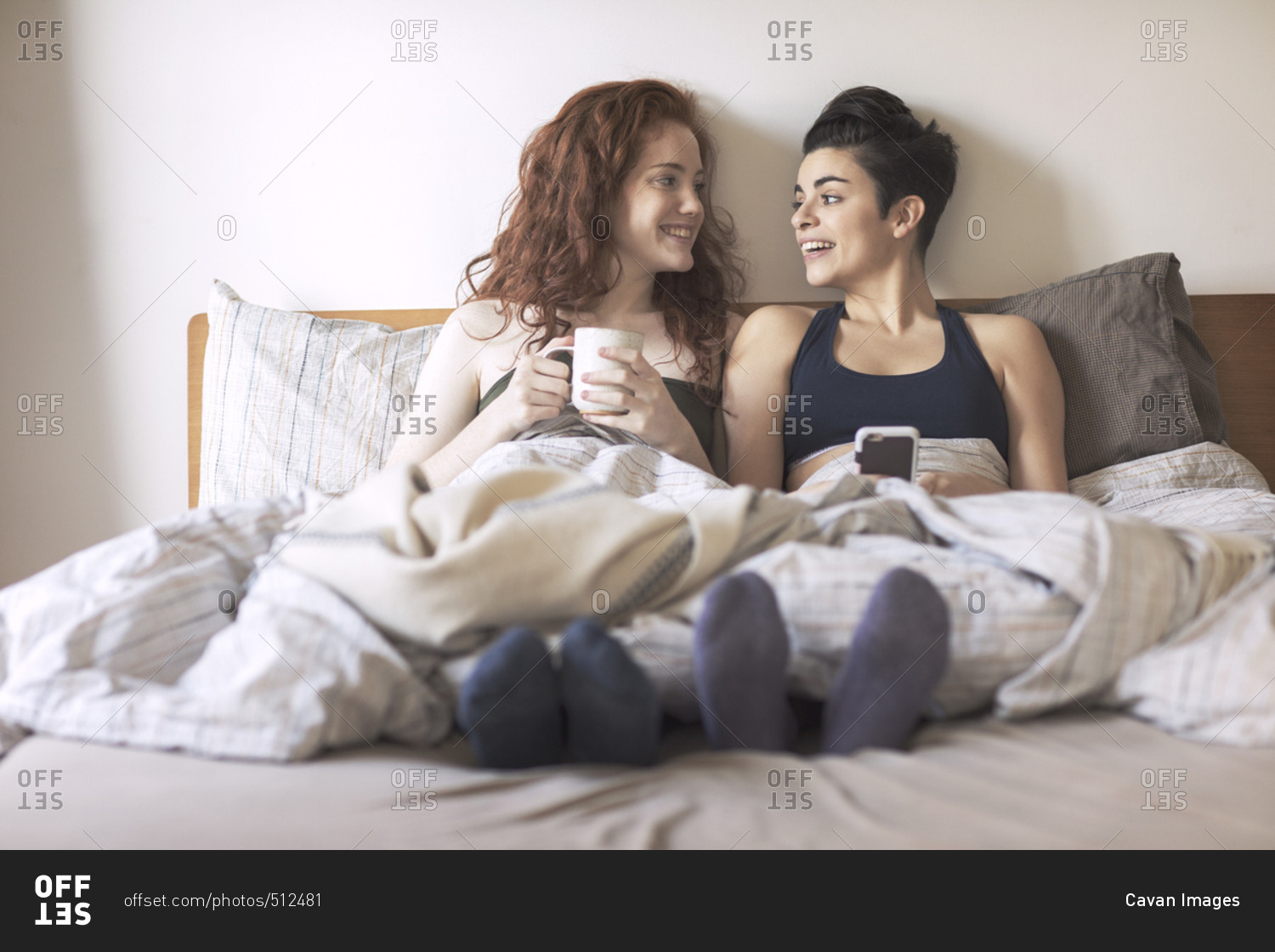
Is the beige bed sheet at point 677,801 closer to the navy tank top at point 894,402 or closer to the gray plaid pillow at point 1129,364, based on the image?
the navy tank top at point 894,402

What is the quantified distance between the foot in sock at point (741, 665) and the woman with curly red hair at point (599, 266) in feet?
2.49

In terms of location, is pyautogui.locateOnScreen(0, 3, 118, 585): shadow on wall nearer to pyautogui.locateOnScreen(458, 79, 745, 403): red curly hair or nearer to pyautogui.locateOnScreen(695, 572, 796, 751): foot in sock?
pyautogui.locateOnScreen(458, 79, 745, 403): red curly hair

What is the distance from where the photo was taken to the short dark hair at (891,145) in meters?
1.60

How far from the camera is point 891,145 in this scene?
1607 mm

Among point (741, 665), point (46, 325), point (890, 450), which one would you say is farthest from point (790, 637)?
point (46, 325)

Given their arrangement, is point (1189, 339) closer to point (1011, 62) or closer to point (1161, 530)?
point (1011, 62)

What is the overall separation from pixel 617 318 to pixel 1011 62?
953mm

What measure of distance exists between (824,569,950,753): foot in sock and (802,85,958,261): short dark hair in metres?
1.09

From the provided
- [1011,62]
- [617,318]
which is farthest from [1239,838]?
[1011,62]

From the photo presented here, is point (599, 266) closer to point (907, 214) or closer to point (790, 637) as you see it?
point (907, 214)

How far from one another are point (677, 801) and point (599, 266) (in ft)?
3.76

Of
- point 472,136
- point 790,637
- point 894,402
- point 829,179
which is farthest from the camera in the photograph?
point 472,136

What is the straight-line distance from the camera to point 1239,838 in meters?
0.61

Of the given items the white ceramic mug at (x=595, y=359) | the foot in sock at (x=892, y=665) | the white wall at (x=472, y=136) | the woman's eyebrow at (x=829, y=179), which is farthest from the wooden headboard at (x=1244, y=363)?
the foot in sock at (x=892, y=665)
